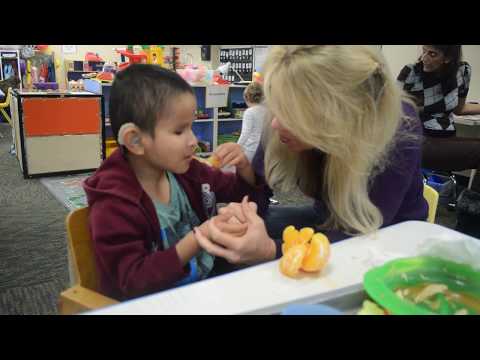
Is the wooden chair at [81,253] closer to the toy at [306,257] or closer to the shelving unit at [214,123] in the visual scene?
the toy at [306,257]

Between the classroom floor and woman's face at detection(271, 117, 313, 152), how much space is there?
1.19m

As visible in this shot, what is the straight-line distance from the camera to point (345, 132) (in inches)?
Result: 33.7

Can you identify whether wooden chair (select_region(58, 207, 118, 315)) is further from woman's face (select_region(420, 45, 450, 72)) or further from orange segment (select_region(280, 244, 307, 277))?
woman's face (select_region(420, 45, 450, 72))

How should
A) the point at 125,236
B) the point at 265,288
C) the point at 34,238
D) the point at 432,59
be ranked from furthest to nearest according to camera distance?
the point at 34,238 → the point at 432,59 → the point at 125,236 → the point at 265,288

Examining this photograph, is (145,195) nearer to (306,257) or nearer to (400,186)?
(306,257)

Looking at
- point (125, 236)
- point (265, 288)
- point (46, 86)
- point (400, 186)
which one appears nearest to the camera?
point (265, 288)

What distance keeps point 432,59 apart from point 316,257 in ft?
6.56

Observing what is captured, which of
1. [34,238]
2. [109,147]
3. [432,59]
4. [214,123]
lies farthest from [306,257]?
[214,123]

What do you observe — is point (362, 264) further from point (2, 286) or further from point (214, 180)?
point (2, 286)

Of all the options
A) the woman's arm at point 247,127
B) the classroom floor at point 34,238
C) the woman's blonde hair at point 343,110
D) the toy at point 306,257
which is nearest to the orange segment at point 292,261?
the toy at point 306,257

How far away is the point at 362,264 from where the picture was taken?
705 millimetres

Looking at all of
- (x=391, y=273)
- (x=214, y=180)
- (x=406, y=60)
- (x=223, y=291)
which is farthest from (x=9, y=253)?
(x=406, y=60)

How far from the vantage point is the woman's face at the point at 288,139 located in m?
0.93
